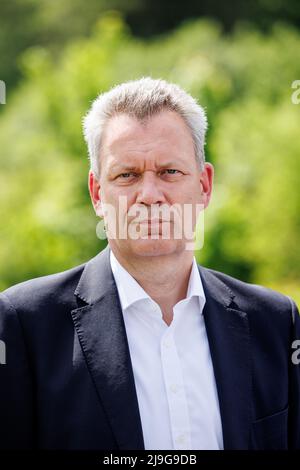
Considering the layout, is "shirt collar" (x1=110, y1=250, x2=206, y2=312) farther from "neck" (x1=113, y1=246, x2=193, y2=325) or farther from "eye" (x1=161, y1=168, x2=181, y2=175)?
"eye" (x1=161, y1=168, x2=181, y2=175)

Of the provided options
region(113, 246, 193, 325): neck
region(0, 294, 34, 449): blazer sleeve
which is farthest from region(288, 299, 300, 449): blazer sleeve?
region(0, 294, 34, 449): blazer sleeve

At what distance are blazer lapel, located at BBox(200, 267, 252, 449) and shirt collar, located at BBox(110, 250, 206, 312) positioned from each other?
1.7 inches

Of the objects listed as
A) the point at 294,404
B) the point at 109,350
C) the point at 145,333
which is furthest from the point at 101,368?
the point at 294,404

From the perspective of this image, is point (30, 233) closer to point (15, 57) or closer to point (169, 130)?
point (169, 130)

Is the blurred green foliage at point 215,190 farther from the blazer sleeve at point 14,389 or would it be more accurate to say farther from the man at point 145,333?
the blazer sleeve at point 14,389

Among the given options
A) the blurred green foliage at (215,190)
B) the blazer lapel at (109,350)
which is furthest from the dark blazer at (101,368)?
the blurred green foliage at (215,190)

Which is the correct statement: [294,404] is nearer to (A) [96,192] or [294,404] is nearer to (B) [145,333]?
(B) [145,333]

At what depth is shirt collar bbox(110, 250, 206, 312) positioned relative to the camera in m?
1.85

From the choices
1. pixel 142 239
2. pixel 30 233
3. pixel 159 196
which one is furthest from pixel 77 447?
pixel 30 233

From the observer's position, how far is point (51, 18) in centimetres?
1962

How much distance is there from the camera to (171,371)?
178 cm

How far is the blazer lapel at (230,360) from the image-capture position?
1763 millimetres

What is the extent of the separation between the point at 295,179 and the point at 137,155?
8.22 meters

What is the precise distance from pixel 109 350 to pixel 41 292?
0.25 meters
